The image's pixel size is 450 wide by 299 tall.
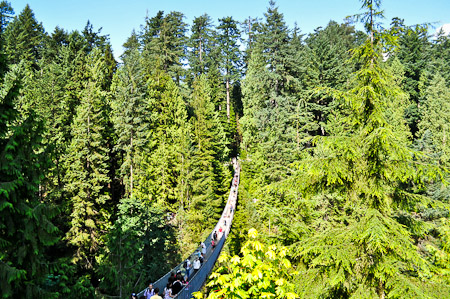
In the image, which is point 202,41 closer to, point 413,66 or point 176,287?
point 413,66

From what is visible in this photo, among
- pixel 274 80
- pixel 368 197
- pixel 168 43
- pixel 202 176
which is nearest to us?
pixel 368 197

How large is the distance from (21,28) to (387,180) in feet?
165

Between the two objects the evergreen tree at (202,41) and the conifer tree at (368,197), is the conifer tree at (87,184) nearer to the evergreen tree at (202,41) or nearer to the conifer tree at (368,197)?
the conifer tree at (368,197)

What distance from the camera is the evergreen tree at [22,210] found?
6137 millimetres

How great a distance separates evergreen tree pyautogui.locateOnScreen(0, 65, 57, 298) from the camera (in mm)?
6137

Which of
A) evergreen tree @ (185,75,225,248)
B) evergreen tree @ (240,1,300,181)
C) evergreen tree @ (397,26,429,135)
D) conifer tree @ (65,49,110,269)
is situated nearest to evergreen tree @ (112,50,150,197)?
conifer tree @ (65,49,110,269)

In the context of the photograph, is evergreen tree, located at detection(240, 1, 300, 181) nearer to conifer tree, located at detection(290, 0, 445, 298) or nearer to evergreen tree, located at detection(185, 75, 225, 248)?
evergreen tree, located at detection(185, 75, 225, 248)

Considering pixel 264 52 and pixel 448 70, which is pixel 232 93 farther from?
pixel 448 70

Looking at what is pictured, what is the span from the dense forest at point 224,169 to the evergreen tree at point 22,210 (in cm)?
4

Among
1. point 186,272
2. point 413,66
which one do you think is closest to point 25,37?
point 186,272

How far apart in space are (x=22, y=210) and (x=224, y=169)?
30860 mm

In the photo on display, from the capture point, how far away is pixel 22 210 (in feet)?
20.5

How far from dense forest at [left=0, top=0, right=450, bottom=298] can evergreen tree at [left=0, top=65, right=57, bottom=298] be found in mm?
37

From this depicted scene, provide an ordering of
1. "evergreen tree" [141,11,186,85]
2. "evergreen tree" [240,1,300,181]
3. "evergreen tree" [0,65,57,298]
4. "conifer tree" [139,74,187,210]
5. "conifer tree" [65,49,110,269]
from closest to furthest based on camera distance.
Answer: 1. "evergreen tree" [0,65,57,298]
2. "conifer tree" [65,49,110,269]
3. "conifer tree" [139,74,187,210]
4. "evergreen tree" [240,1,300,181]
5. "evergreen tree" [141,11,186,85]
